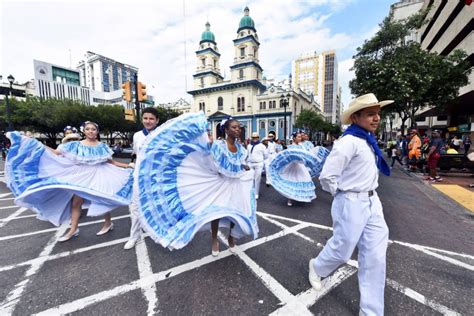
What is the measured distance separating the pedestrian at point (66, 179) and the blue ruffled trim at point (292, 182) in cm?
334

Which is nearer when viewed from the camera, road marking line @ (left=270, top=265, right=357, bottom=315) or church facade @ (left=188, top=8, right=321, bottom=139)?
road marking line @ (left=270, top=265, right=357, bottom=315)

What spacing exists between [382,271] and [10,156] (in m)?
5.08

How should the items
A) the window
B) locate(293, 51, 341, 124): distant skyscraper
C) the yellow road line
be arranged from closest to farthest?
the yellow road line < the window < locate(293, 51, 341, 124): distant skyscraper

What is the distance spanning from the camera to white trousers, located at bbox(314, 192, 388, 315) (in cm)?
180

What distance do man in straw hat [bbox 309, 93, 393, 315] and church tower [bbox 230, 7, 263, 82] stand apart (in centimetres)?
4806

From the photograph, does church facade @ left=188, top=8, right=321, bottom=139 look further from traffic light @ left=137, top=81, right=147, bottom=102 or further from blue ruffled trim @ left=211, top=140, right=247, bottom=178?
blue ruffled trim @ left=211, top=140, right=247, bottom=178

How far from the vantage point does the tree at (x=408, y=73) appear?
1262 cm

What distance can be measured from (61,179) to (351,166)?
4.08m

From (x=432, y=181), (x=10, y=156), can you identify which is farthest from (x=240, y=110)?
(x=10, y=156)

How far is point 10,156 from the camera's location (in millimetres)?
3205

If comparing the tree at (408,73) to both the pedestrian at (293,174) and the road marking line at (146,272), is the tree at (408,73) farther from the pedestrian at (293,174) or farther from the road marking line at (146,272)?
the road marking line at (146,272)

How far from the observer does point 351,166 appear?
1.97 metres

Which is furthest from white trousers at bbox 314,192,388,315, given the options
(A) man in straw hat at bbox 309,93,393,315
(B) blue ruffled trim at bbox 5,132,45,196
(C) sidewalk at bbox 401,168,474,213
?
(C) sidewalk at bbox 401,168,474,213

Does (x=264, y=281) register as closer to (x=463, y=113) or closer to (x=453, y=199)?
(x=453, y=199)
